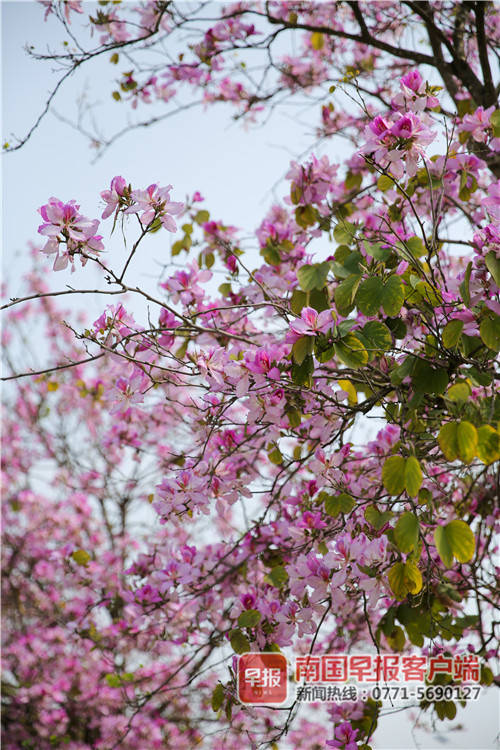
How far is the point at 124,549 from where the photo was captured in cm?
446

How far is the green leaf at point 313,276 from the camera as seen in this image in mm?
1496

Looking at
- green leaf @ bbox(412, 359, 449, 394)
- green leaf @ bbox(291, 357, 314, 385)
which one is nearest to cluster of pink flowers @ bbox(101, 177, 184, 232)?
green leaf @ bbox(291, 357, 314, 385)

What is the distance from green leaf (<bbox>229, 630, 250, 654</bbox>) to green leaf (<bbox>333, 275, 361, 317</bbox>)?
92cm

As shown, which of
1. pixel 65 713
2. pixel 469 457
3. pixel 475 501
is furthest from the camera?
pixel 65 713

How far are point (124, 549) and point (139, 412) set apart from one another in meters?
1.77

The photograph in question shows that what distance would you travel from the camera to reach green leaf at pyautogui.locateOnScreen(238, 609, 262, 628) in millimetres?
1647

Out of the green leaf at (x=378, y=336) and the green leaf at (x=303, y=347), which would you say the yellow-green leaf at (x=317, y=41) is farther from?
the green leaf at (x=303, y=347)

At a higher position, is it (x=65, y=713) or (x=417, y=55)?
(x=417, y=55)

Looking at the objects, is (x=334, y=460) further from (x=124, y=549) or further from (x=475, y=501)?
(x=124, y=549)

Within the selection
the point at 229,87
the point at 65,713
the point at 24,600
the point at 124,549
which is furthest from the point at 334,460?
the point at 24,600

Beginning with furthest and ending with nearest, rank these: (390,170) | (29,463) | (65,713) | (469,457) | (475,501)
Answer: (29,463) → (65,713) → (475,501) → (390,170) → (469,457)

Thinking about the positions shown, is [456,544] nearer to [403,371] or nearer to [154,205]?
[403,371]

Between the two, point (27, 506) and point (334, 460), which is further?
point (27, 506)

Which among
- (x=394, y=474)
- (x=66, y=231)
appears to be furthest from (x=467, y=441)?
(x=66, y=231)
